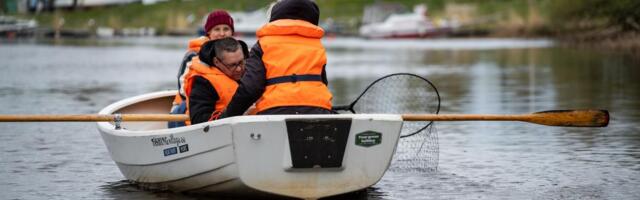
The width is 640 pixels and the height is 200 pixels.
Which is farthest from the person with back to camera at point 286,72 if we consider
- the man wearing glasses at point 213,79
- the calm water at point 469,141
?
the calm water at point 469,141

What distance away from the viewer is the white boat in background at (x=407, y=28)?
8406 centimetres

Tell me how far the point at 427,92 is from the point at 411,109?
3.61m

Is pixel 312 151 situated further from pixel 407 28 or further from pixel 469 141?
pixel 407 28

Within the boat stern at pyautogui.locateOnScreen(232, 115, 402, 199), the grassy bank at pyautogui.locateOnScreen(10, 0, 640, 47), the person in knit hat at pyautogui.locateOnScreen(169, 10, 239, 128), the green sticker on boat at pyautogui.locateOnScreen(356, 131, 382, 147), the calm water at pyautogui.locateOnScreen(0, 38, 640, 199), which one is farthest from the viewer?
the grassy bank at pyautogui.locateOnScreen(10, 0, 640, 47)

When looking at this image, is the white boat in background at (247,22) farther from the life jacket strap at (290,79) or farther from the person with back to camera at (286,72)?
the life jacket strap at (290,79)

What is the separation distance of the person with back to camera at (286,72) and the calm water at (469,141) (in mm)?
1441

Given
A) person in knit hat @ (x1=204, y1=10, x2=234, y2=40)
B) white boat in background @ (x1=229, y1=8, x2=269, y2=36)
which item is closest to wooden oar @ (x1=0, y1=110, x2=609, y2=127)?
person in knit hat @ (x1=204, y1=10, x2=234, y2=40)

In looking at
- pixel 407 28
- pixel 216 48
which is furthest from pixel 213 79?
pixel 407 28

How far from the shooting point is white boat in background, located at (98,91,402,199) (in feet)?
34.9

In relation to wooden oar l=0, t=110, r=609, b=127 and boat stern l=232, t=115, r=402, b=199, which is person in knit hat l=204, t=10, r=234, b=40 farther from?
boat stern l=232, t=115, r=402, b=199

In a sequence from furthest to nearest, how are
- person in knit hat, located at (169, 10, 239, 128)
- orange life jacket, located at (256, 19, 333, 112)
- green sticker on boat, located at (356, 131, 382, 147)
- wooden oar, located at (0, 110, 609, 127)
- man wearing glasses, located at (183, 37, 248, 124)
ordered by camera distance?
person in knit hat, located at (169, 10, 239, 128), wooden oar, located at (0, 110, 609, 127), man wearing glasses, located at (183, 37, 248, 124), orange life jacket, located at (256, 19, 333, 112), green sticker on boat, located at (356, 131, 382, 147)

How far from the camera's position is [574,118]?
12.2m

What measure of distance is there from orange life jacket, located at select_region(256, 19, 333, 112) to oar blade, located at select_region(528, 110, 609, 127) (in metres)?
2.14

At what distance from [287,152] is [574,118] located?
2.80 m
